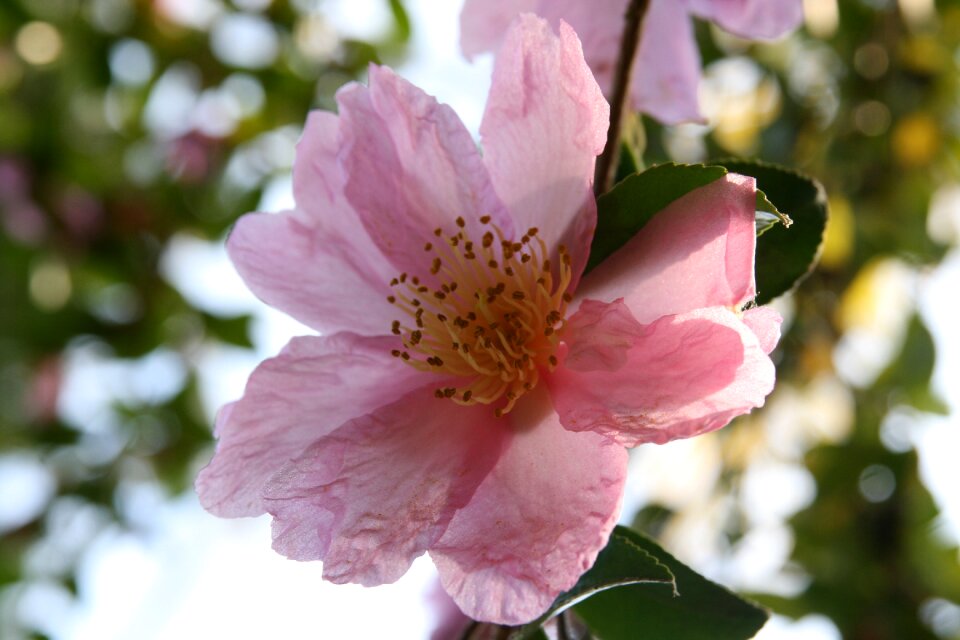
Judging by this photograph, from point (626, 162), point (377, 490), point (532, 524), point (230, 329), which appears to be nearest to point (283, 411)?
point (377, 490)

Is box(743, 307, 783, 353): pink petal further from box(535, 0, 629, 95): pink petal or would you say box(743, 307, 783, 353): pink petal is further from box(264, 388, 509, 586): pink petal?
box(535, 0, 629, 95): pink petal

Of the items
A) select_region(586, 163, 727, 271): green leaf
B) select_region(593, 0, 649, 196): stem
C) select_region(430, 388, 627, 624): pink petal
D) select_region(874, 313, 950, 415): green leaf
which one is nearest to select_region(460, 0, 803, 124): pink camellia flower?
select_region(593, 0, 649, 196): stem

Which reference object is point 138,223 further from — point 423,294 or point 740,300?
point 740,300

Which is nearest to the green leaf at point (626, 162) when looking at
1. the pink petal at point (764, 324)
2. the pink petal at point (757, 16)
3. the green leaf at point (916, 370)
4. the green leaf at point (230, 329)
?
the pink petal at point (764, 324)

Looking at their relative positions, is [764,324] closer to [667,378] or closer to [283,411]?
[667,378]

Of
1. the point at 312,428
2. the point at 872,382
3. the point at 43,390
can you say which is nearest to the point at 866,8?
the point at 872,382
